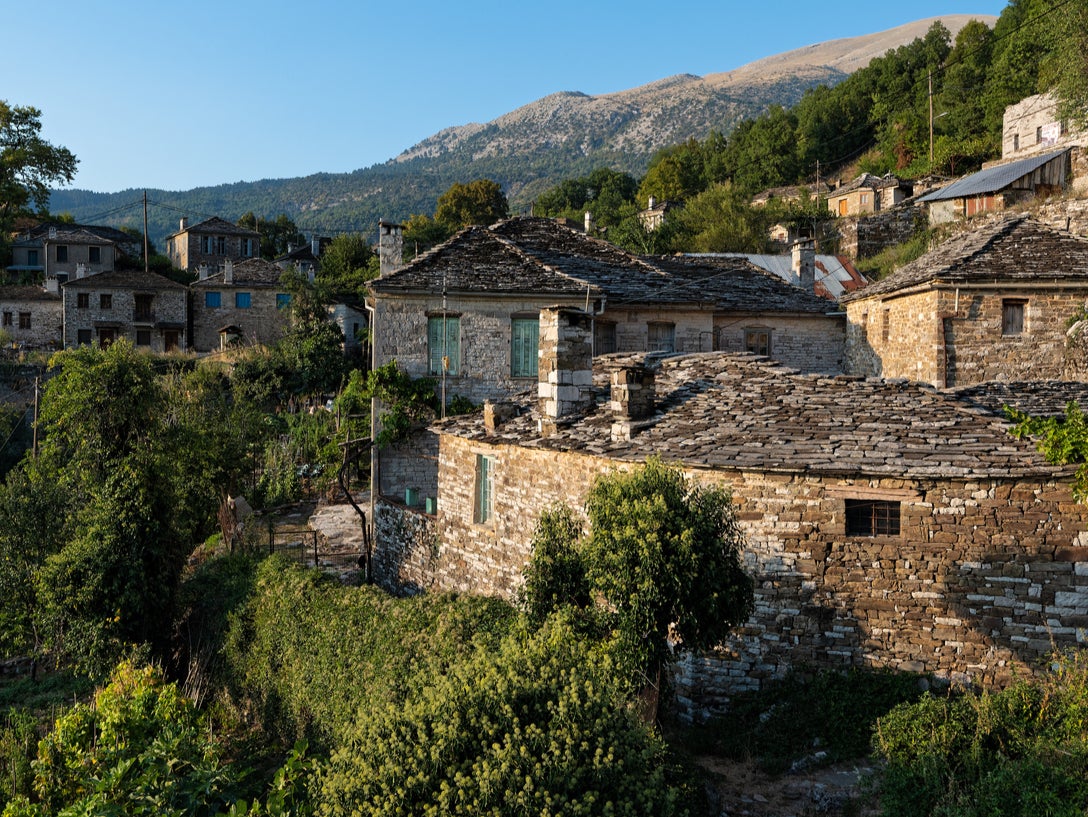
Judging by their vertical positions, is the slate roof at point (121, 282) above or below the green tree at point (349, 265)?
below

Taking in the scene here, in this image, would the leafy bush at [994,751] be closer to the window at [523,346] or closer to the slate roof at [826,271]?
the window at [523,346]

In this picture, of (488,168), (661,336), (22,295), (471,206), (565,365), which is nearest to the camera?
(565,365)

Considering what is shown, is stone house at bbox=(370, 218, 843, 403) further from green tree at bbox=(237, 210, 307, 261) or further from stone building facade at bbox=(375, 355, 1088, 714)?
green tree at bbox=(237, 210, 307, 261)

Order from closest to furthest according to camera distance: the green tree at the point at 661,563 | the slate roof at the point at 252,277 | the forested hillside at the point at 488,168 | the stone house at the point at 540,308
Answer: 1. the green tree at the point at 661,563
2. the stone house at the point at 540,308
3. the slate roof at the point at 252,277
4. the forested hillside at the point at 488,168

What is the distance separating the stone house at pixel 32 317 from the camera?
154 ft

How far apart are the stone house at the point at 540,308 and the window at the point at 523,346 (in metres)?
0.03

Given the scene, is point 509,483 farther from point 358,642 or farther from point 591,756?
point 591,756

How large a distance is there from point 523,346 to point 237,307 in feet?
111

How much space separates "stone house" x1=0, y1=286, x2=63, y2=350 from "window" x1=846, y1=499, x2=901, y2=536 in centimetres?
4767

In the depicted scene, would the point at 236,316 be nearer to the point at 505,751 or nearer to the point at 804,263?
the point at 804,263

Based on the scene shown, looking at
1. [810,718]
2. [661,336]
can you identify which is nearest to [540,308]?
[661,336]

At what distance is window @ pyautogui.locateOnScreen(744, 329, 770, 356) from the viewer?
76.2 feet

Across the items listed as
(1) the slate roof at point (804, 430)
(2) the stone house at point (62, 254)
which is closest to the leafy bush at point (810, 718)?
(1) the slate roof at point (804, 430)

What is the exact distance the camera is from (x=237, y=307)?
49562mm
